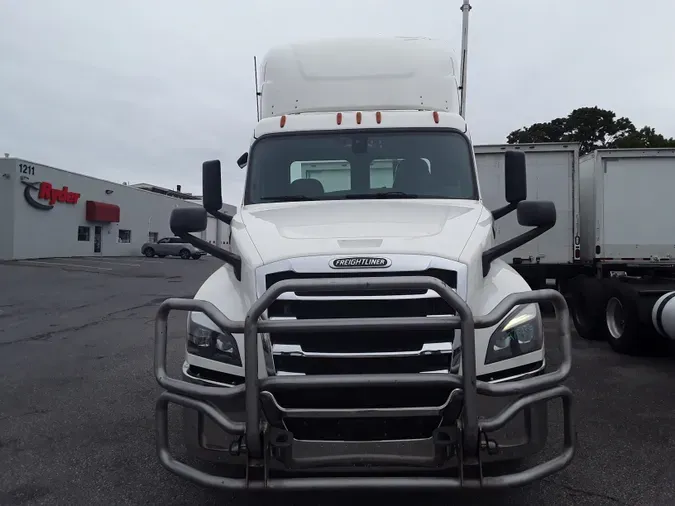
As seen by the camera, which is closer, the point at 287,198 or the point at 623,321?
the point at 287,198

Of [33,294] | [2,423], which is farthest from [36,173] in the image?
[2,423]

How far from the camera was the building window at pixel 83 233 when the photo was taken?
120ft

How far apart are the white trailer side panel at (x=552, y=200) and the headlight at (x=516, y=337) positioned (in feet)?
24.7

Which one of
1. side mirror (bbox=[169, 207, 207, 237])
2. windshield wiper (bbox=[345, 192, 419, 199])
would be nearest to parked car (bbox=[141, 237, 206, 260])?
windshield wiper (bbox=[345, 192, 419, 199])

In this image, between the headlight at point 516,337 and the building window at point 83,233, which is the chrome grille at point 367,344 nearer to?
the headlight at point 516,337

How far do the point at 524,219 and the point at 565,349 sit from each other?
120cm

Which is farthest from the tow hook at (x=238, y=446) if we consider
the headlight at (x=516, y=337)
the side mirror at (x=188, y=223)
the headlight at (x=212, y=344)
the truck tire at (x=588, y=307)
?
the truck tire at (x=588, y=307)

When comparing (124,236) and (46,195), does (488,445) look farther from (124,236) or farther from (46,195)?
(124,236)

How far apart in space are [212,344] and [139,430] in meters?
2.41

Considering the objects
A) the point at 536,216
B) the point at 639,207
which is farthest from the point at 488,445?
the point at 639,207

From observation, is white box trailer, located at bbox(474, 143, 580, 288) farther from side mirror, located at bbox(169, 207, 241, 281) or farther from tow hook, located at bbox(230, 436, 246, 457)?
tow hook, located at bbox(230, 436, 246, 457)

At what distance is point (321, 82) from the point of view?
5.94 m

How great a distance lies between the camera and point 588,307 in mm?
9383

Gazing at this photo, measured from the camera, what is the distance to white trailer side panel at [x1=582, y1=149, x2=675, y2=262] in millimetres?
9852
